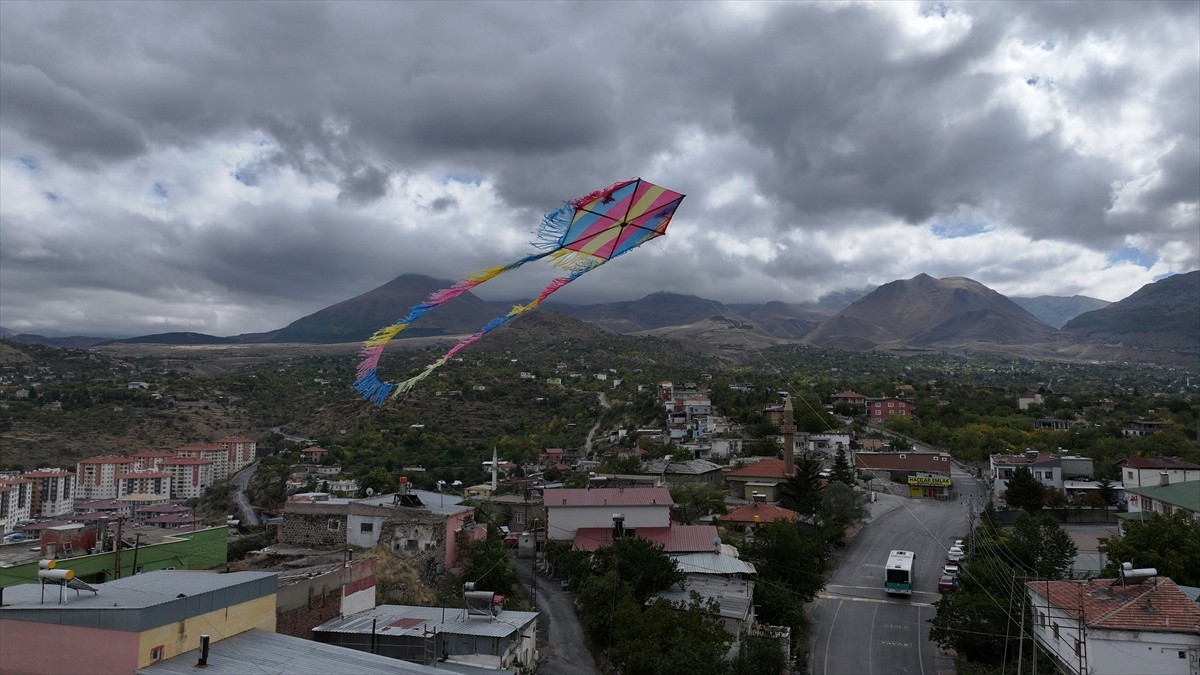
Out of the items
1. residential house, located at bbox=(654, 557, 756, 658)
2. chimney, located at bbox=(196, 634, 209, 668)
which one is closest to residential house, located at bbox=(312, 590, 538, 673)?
chimney, located at bbox=(196, 634, 209, 668)

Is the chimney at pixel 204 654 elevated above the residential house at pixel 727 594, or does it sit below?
A: above

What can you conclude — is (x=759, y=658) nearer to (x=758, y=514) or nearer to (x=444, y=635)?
(x=444, y=635)

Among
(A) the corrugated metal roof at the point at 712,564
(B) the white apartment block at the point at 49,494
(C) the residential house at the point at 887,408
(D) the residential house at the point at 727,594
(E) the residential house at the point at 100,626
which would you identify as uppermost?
(C) the residential house at the point at 887,408

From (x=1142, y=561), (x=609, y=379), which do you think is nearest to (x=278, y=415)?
(x=609, y=379)

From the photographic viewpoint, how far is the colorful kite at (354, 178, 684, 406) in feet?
30.9

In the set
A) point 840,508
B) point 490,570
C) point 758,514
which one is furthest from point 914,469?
point 490,570

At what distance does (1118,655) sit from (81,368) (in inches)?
6613

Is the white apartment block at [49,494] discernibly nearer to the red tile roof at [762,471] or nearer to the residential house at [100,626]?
the red tile roof at [762,471]

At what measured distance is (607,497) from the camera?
3183 cm

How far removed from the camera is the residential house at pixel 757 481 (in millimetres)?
43375

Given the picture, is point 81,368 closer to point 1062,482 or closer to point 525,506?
point 525,506

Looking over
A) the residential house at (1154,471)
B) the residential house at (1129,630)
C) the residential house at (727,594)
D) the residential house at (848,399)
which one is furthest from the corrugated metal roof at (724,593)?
the residential house at (848,399)

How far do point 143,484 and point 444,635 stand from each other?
66724mm

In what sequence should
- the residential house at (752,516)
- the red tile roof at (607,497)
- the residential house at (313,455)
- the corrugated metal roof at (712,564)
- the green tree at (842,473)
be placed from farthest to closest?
1. the residential house at (313,455)
2. the green tree at (842,473)
3. the residential house at (752,516)
4. the red tile roof at (607,497)
5. the corrugated metal roof at (712,564)
